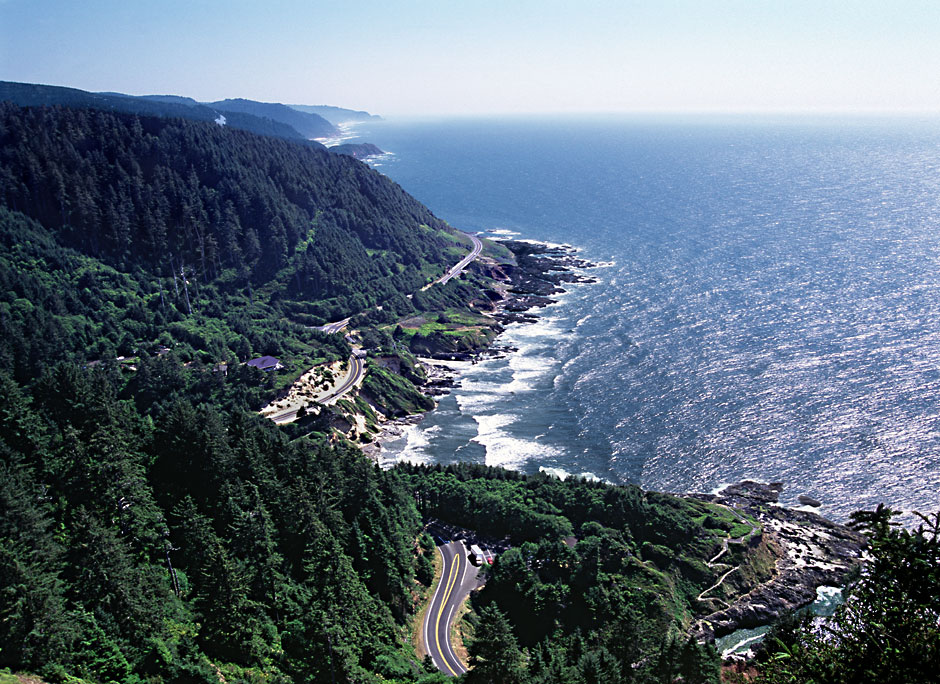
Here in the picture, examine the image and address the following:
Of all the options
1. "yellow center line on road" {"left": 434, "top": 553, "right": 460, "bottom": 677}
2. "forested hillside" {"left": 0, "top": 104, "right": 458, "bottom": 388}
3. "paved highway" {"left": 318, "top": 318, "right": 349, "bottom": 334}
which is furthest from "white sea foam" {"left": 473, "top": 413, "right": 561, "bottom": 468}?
"paved highway" {"left": 318, "top": 318, "right": 349, "bottom": 334}

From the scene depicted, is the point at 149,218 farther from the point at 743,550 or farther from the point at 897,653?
the point at 897,653

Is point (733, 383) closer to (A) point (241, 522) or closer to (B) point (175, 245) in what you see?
(A) point (241, 522)

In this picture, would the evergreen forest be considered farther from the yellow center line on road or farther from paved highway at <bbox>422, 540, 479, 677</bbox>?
the yellow center line on road

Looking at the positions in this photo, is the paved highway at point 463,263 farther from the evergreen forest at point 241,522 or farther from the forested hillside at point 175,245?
the evergreen forest at point 241,522

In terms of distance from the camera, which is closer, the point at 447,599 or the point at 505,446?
the point at 447,599

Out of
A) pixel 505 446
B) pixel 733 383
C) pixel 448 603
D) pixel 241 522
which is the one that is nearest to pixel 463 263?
pixel 505 446

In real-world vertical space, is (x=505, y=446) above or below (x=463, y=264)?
below

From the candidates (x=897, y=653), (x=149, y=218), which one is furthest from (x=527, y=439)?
(x=149, y=218)

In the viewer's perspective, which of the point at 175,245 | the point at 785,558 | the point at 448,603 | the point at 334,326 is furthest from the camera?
the point at 175,245
